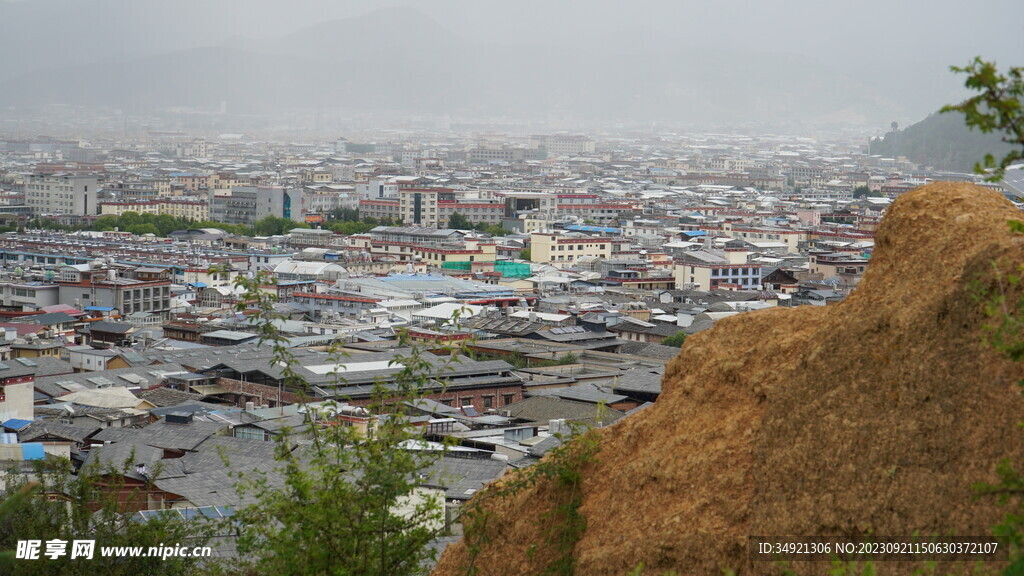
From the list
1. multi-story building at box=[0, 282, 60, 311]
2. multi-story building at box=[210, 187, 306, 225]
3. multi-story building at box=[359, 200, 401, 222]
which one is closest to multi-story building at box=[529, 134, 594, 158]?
multi-story building at box=[359, 200, 401, 222]

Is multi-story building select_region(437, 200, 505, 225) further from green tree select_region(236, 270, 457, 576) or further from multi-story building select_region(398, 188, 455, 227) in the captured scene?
green tree select_region(236, 270, 457, 576)

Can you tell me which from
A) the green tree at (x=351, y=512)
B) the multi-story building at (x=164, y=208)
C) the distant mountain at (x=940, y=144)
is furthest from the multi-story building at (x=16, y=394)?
the distant mountain at (x=940, y=144)

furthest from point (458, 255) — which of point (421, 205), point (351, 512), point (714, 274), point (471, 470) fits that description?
point (351, 512)

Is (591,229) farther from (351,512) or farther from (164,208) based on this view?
(351,512)

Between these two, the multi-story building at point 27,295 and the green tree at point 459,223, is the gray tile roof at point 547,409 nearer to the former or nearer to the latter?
the multi-story building at point 27,295

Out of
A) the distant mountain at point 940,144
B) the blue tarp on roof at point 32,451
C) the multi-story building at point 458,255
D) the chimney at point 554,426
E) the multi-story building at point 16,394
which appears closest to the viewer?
the blue tarp on roof at point 32,451

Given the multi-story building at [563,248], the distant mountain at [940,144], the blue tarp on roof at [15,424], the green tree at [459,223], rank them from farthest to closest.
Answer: the distant mountain at [940,144] → the green tree at [459,223] → the multi-story building at [563,248] → the blue tarp on roof at [15,424]

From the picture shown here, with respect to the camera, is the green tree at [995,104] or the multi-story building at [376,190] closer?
the green tree at [995,104]
